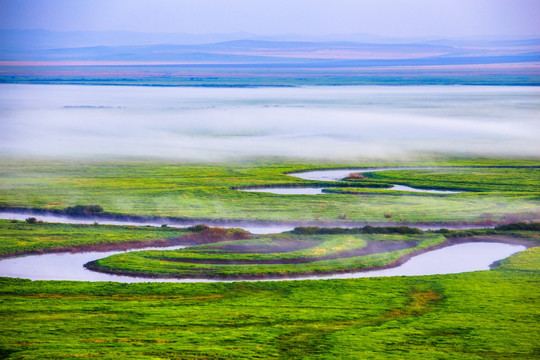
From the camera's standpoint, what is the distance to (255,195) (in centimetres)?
6059

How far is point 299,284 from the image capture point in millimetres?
36250

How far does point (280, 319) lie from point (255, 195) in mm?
29884

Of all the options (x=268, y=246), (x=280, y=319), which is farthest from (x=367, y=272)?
(x=280, y=319)

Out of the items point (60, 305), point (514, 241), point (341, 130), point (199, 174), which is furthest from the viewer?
point (341, 130)

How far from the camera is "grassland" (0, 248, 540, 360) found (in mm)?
27344

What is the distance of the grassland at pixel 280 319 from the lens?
27.3 meters

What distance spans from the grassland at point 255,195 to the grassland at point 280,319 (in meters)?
17.0

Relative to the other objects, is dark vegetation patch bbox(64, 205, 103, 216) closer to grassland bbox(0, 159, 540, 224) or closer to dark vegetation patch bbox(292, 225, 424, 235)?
grassland bbox(0, 159, 540, 224)

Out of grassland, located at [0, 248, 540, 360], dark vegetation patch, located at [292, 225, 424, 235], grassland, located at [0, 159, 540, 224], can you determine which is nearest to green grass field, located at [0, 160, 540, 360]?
grassland, located at [0, 248, 540, 360]

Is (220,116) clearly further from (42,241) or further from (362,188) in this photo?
(42,241)

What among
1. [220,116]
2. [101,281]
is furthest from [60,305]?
[220,116]

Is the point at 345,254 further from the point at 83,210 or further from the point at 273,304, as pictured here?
the point at 83,210

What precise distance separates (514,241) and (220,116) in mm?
104740

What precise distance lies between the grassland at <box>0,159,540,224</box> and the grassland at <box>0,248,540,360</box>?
17.0 meters
